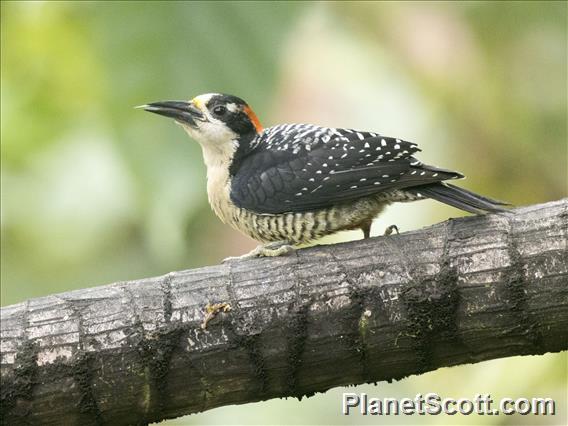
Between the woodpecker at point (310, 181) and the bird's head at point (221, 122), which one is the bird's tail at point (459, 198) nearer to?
the woodpecker at point (310, 181)

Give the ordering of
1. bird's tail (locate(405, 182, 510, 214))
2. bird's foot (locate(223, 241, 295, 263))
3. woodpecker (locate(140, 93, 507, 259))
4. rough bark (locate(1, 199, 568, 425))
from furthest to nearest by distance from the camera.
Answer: woodpecker (locate(140, 93, 507, 259))
bird's foot (locate(223, 241, 295, 263))
bird's tail (locate(405, 182, 510, 214))
rough bark (locate(1, 199, 568, 425))

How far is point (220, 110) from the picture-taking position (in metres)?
5.00

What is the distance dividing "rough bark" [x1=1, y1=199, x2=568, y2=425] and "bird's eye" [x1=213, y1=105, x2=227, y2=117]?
1311 mm

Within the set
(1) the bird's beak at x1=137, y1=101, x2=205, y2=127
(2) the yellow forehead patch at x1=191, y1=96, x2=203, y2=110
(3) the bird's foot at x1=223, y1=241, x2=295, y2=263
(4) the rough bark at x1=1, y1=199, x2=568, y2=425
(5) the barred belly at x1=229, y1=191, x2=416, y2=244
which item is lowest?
(4) the rough bark at x1=1, y1=199, x2=568, y2=425

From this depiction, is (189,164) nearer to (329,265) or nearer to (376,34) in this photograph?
(329,265)

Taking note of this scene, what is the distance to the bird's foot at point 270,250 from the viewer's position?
4.17 m

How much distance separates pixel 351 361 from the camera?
3.71 m

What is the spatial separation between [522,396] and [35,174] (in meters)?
3.13

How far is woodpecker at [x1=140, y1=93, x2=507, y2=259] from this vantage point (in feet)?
14.2

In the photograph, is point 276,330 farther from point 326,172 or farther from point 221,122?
point 221,122

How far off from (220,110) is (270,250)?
3.37 ft

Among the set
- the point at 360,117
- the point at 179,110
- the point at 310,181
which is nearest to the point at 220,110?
the point at 179,110

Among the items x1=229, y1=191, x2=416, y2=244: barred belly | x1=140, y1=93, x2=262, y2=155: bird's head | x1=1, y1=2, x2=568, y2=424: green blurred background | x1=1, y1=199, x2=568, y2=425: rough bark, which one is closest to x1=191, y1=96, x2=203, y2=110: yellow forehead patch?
x1=140, y1=93, x2=262, y2=155: bird's head

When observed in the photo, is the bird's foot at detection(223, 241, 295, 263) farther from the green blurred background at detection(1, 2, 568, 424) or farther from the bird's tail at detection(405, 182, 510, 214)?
the bird's tail at detection(405, 182, 510, 214)
